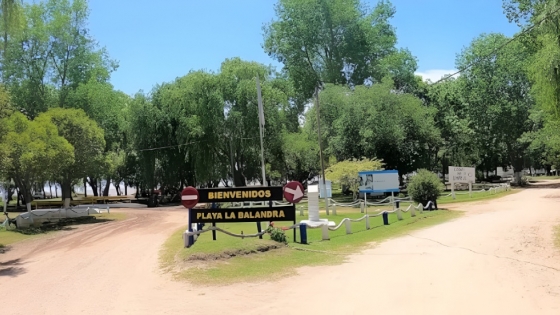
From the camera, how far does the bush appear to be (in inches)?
971

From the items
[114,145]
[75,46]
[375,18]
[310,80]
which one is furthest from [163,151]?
[375,18]

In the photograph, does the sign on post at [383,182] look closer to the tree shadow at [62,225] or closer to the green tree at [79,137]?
the tree shadow at [62,225]

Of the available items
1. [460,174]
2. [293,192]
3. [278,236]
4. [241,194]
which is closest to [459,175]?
[460,174]

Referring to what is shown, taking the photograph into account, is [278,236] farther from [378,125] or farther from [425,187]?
[378,125]

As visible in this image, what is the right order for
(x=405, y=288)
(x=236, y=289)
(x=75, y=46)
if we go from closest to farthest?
(x=405, y=288)
(x=236, y=289)
(x=75, y=46)

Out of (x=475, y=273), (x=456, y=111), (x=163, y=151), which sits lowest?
(x=475, y=273)

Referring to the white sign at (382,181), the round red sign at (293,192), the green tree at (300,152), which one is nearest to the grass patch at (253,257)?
the round red sign at (293,192)

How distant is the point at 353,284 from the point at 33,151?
20048mm

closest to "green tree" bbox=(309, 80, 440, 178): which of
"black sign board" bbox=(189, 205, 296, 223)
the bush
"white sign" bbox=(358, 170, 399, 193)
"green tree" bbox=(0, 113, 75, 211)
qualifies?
"white sign" bbox=(358, 170, 399, 193)

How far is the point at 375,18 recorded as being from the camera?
189 feet

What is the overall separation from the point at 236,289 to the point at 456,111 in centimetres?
5039

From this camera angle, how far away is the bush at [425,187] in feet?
80.9

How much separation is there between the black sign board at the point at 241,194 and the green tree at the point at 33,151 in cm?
1264

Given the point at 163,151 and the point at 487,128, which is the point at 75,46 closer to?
the point at 163,151
